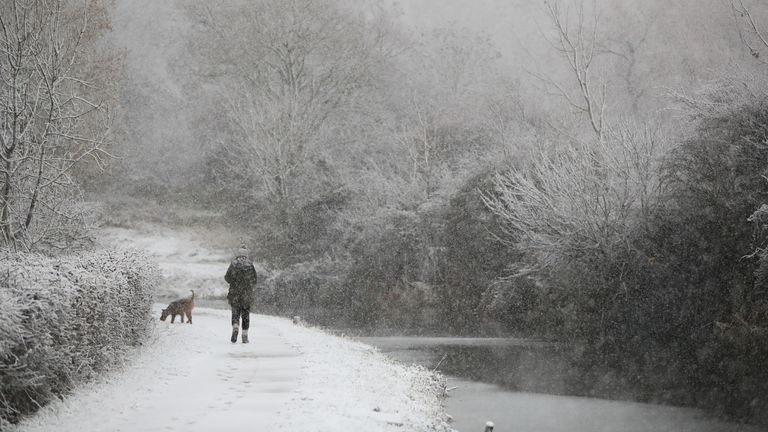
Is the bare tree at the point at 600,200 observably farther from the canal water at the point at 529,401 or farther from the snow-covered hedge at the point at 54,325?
the snow-covered hedge at the point at 54,325

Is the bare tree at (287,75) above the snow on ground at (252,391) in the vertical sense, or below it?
above

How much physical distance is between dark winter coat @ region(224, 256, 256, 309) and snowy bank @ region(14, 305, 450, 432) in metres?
0.89

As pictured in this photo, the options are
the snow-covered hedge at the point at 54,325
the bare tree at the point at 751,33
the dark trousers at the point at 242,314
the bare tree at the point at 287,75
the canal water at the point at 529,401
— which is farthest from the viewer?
the bare tree at the point at 287,75

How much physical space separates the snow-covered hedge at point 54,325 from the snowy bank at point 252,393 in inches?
11.0

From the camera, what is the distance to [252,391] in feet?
33.7

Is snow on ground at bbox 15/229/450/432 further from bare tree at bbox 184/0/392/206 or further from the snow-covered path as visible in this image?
bare tree at bbox 184/0/392/206

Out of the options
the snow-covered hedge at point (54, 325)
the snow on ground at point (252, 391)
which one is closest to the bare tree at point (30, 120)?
the snow-covered hedge at point (54, 325)

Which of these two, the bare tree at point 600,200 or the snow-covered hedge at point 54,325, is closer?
the snow-covered hedge at point 54,325

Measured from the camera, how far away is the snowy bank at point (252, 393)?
8344 mm

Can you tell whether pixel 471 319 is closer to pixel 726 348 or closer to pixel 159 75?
pixel 726 348

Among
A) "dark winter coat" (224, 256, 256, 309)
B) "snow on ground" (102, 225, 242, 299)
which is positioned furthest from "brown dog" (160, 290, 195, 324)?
"snow on ground" (102, 225, 242, 299)

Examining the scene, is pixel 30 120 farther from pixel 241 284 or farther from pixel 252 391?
pixel 252 391

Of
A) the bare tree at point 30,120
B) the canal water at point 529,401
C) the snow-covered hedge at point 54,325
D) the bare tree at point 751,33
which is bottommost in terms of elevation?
the canal water at point 529,401

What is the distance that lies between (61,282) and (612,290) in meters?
16.1
